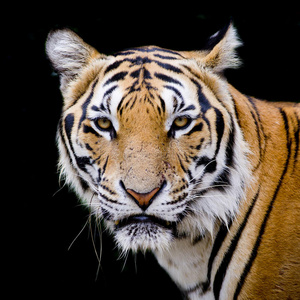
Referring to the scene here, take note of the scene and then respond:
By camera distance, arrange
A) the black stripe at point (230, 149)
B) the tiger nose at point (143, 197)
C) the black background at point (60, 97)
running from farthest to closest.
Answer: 1. the black background at point (60, 97)
2. the black stripe at point (230, 149)
3. the tiger nose at point (143, 197)

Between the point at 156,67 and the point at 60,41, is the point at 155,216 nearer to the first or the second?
the point at 156,67

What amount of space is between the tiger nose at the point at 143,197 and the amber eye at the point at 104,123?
312 mm

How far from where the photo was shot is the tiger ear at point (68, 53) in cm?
174

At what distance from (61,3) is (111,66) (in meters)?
1.26

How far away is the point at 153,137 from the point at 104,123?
24 centimetres

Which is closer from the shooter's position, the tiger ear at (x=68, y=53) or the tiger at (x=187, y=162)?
the tiger at (x=187, y=162)

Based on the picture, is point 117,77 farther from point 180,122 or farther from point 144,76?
point 180,122

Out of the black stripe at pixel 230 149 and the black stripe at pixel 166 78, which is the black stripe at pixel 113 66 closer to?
the black stripe at pixel 166 78

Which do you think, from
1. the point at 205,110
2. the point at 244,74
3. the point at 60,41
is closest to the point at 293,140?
the point at 205,110

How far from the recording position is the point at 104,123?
1.58 meters

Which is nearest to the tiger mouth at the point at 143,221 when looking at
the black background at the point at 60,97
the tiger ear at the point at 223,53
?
the tiger ear at the point at 223,53

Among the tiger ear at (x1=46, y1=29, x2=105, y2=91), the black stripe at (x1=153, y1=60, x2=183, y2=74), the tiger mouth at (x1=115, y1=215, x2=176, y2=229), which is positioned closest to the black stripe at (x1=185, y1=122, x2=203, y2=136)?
the black stripe at (x1=153, y1=60, x2=183, y2=74)

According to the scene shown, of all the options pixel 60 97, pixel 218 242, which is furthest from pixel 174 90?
pixel 60 97

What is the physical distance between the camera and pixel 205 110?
5.21 feet
